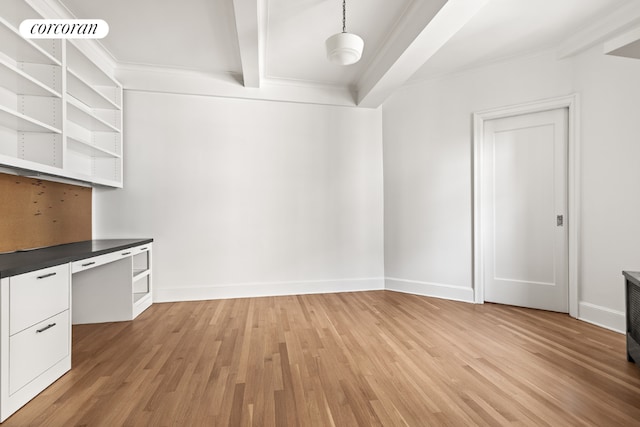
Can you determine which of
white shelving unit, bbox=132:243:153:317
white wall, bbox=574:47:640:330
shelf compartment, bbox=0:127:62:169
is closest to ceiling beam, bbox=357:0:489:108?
white wall, bbox=574:47:640:330

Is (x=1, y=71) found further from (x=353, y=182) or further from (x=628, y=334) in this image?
(x=628, y=334)

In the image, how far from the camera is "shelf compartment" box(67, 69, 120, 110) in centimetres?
295

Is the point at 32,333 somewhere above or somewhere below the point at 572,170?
below

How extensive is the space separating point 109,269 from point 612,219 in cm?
502

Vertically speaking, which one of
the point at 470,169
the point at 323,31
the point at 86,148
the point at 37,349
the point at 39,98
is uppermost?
the point at 323,31

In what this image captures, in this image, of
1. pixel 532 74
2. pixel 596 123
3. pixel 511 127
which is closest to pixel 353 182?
pixel 511 127

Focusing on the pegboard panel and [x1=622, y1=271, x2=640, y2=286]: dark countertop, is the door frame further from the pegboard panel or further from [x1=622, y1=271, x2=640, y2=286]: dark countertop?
the pegboard panel

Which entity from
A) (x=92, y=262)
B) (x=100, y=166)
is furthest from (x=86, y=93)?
(x=92, y=262)

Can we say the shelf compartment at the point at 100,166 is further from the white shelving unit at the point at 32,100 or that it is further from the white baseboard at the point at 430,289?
the white baseboard at the point at 430,289

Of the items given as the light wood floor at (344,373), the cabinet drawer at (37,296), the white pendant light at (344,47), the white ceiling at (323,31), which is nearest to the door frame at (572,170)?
the light wood floor at (344,373)

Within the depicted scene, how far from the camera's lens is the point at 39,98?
2645mm

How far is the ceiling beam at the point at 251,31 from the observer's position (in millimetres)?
2509

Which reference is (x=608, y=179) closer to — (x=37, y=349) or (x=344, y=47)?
(x=344, y=47)

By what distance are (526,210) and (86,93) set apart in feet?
16.5
